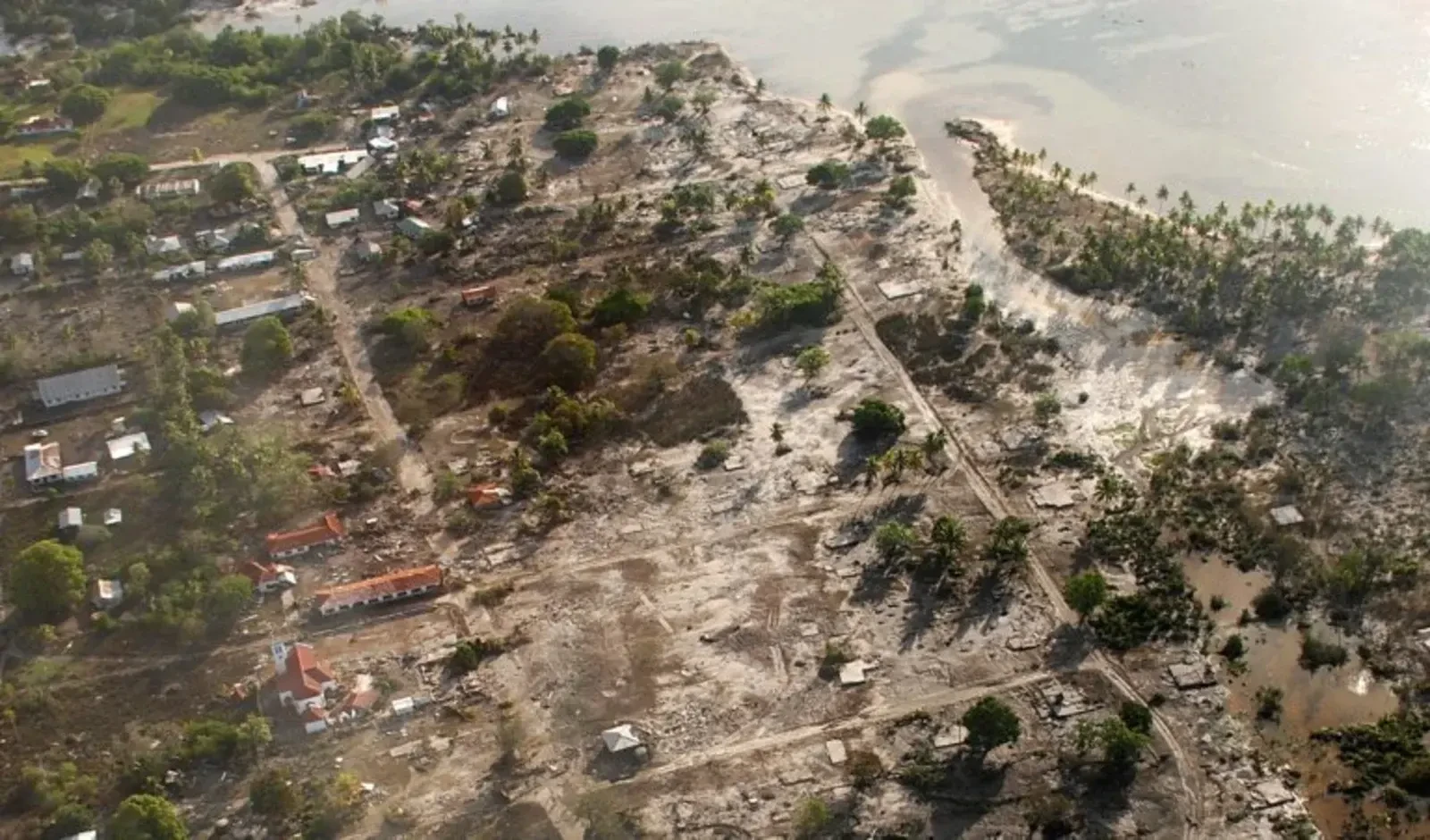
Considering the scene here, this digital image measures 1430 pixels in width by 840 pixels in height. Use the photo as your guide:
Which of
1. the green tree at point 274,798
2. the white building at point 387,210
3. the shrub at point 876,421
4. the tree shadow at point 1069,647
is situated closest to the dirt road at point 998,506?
the tree shadow at point 1069,647

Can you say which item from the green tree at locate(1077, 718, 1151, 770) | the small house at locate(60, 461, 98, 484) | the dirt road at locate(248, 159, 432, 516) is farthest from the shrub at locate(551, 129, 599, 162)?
the green tree at locate(1077, 718, 1151, 770)

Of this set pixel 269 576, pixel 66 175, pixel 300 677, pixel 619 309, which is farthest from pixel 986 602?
pixel 66 175

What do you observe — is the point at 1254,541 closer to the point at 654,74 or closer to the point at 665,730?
the point at 665,730

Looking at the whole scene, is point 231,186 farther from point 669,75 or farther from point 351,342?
point 669,75

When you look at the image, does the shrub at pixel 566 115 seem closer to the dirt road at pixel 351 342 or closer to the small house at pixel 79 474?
the dirt road at pixel 351 342

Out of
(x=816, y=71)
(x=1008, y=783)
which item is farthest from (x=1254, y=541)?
(x=816, y=71)

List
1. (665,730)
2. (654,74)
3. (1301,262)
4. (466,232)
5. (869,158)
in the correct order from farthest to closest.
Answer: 1. (654,74)
2. (869,158)
3. (466,232)
4. (1301,262)
5. (665,730)
